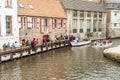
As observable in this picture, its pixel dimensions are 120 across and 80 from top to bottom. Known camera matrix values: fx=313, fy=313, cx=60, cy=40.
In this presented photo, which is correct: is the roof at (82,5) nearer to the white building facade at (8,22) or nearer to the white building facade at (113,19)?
the white building facade at (113,19)

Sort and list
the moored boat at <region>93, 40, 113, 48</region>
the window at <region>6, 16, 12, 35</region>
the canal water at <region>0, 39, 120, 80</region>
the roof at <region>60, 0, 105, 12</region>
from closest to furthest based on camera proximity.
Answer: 1. the canal water at <region>0, 39, 120, 80</region>
2. the window at <region>6, 16, 12, 35</region>
3. the moored boat at <region>93, 40, 113, 48</region>
4. the roof at <region>60, 0, 105, 12</region>

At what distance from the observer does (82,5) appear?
2303 inches

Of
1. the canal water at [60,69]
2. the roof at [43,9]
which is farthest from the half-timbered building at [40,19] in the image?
the canal water at [60,69]

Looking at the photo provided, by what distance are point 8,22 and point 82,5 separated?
26262 millimetres

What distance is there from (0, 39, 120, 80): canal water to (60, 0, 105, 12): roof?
71.0ft

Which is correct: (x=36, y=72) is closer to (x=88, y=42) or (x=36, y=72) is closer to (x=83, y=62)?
(x=83, y=62)

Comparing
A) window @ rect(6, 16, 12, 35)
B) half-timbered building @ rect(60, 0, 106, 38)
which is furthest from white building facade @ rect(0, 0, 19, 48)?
half-timbered building @ rect(60, 0, 106, 38)

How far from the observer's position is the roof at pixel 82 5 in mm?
53844

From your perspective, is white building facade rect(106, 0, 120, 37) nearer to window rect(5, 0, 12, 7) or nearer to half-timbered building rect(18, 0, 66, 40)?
half-timbered building rect(18, 0, 66, 40)

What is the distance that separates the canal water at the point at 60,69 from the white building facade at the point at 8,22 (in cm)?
326

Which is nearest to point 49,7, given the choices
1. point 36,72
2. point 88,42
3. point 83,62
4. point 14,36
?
point 88,42

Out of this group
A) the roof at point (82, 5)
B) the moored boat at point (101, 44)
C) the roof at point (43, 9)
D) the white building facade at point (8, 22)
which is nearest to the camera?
the white building facade at point (8, 22)

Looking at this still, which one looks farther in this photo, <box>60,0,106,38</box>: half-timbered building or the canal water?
A: <box>60,0,106,38</box>: half-timbered building

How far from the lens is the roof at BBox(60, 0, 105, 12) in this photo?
177ft
